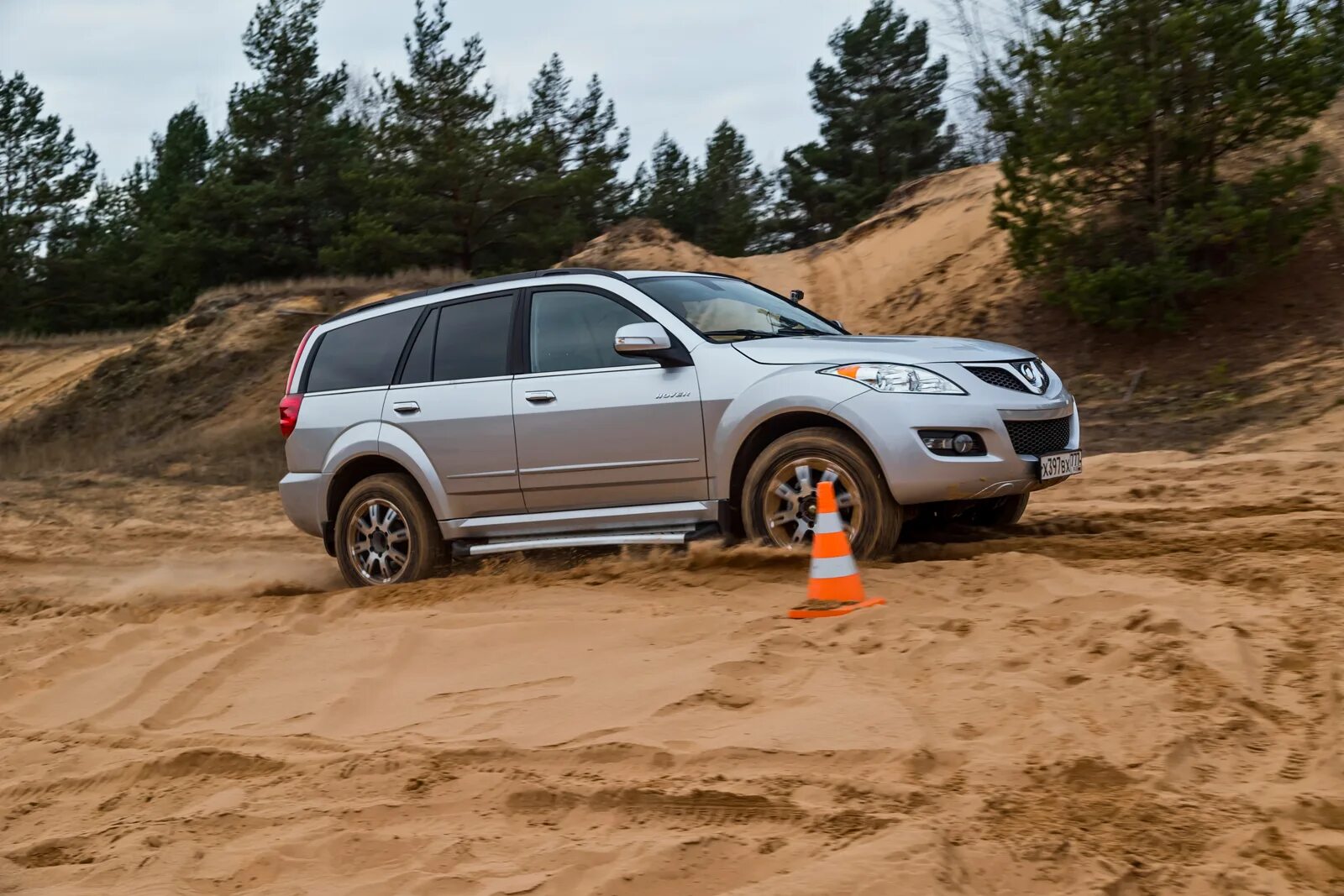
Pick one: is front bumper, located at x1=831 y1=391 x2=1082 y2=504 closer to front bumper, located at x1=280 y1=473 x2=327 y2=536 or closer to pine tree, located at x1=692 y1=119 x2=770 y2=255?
front bumper, located at x1=280 y1=473 x2=327 y2=536

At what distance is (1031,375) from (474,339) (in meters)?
3.31

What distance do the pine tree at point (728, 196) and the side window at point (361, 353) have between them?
34061 mm

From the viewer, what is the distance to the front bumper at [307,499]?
8.53 m

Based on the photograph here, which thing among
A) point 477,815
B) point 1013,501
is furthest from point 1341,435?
point 477,815

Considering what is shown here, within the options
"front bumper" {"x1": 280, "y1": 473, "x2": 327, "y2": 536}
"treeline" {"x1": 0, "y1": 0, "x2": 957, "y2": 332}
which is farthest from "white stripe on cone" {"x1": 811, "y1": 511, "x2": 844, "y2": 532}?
"treeline" {"x1": 0, "y1": 0, "x2": 957, "y2": 332}

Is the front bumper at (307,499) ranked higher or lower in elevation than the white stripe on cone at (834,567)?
higher

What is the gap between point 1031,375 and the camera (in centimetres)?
712

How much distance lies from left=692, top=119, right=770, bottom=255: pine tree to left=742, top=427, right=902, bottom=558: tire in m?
35.8

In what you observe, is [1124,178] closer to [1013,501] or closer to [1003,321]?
[1003,321]

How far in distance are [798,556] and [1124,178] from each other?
11.4 m

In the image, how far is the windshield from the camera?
7.50 metres

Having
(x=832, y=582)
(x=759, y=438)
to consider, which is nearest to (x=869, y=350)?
(x=759, y=438)

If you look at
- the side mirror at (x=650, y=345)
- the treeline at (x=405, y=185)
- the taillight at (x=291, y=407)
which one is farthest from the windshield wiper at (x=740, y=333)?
the treeline at (x=405, y=185)

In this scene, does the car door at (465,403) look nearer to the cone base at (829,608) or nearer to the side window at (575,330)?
the side window at (575,330)
